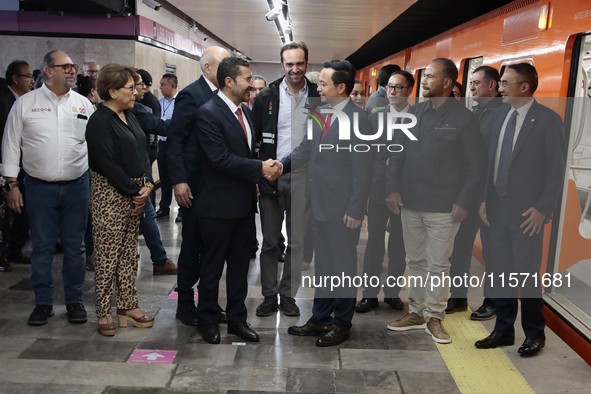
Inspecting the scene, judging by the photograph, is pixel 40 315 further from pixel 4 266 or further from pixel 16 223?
pixel 16 223

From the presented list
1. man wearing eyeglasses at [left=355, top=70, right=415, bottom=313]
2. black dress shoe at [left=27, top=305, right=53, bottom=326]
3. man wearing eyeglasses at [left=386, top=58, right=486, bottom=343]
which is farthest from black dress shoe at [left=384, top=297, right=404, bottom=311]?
black dress shoe at [left=27, top=305, right=53, bottom=326]

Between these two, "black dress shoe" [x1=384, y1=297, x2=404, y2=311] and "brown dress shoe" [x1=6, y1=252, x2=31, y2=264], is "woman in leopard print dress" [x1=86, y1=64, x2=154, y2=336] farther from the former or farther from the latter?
"brown dress shoe" [x1=6, y1=252, x2=31, y2=264]

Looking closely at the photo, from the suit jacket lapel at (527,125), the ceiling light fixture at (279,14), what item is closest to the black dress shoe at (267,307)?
the suit jacket lapel at (527,125)

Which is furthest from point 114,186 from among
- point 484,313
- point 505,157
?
point 484,313

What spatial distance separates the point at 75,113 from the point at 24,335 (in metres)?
1.44

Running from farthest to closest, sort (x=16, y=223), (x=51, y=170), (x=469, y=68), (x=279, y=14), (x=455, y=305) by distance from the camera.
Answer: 1. (x=279, y=14)
2. (x=469, y=68)
3. (x=16, y=223)
4. (x=455, y=305)
5. (x=51, y=170)

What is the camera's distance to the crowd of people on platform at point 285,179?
3209mm

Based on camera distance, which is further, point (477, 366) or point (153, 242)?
point (153, 242)

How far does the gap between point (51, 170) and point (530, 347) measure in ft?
10.4

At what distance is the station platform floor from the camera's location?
283 centimetres

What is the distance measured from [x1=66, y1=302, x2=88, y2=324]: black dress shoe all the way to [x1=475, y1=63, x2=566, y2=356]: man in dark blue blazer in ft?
8.34

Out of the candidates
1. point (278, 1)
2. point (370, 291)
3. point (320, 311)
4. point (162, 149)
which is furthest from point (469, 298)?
point (278, 1)

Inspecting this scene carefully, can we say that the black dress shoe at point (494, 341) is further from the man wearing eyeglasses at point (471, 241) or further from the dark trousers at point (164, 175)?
the dark trousers at point (164, 175)

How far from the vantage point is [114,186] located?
3.30 metres
